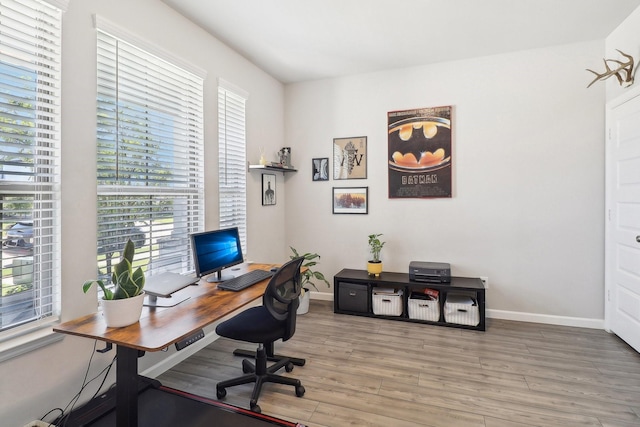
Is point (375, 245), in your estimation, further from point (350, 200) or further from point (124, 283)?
point (124, 283)

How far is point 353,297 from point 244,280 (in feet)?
5.42

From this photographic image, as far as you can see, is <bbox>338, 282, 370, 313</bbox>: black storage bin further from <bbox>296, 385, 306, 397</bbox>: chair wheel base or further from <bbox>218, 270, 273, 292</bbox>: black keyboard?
<bbox>296, 385, 306, 397</bbox>: chair wheel base

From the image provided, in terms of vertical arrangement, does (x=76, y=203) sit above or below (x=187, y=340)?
above

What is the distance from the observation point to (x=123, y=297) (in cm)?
164

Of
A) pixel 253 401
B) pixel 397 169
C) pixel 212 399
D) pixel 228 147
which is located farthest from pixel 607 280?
pixel 228 147

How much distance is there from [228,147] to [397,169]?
1955mm

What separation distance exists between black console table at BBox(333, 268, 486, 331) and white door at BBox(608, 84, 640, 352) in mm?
1134

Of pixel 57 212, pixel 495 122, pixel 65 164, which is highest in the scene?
pixel 495 122

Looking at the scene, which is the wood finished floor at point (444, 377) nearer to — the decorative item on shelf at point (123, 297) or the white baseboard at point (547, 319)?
the white baseboard at point (547, 319)

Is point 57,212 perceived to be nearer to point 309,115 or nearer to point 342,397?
point 342,397

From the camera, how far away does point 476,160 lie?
11.7ft

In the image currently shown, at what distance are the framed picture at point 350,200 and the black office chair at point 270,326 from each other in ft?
6.13

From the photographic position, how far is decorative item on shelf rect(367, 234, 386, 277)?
3738 mm

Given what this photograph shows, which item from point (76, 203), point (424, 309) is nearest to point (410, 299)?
point (424, 309)
